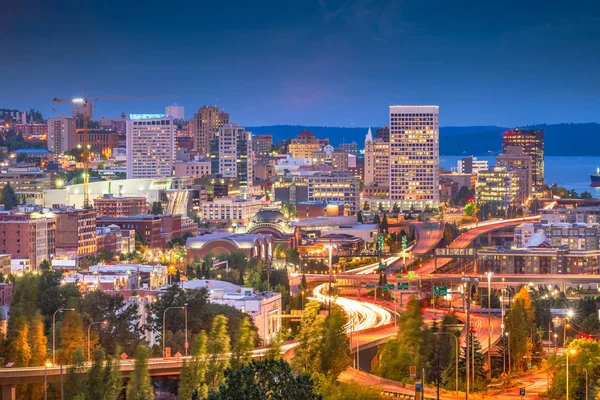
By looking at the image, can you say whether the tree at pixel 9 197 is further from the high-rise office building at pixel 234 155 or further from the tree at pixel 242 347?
the tree at pixel 242 347

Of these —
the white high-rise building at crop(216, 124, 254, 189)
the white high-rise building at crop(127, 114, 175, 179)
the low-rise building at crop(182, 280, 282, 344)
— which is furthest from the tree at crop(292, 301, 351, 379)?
the white high-rise building at crop(127, 114, 175, 179)

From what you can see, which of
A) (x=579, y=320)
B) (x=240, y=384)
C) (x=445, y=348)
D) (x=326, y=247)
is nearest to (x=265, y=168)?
(x=326, y=247)

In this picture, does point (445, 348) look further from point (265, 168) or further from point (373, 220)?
point (265, 168)

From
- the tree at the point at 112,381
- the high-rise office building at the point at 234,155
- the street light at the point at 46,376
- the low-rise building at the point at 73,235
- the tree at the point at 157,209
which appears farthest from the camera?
the high-rise office building at the point at 234,155

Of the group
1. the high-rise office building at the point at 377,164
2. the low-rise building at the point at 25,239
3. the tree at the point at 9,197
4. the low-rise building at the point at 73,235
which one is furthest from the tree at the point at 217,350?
the high-rise office building at the point at 377,164

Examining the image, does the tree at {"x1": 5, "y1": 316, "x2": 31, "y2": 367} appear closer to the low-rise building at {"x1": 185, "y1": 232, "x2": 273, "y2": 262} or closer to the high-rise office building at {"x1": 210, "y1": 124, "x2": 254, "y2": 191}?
the low-rise building at {"x1": 185, "y1": 232, "x2": 273, "y2": 262}

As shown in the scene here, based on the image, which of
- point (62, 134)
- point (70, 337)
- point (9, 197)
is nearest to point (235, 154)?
point (62, 134)
